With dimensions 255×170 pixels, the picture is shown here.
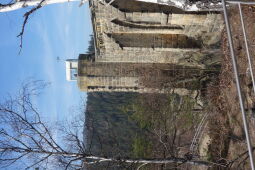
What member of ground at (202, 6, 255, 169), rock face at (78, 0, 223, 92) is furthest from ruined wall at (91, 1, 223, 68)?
ground at (202, 6, 255, 169)

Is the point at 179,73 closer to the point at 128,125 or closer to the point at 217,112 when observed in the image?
the point at 217,112

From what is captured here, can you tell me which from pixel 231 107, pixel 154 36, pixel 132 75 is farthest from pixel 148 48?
pixel 231 107

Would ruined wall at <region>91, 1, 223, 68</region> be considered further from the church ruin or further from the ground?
the ground

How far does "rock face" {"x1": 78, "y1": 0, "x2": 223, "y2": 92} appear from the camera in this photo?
1396 centimetres

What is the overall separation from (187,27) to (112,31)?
3639mm

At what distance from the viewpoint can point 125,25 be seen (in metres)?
15.1

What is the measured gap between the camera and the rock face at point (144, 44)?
13961mm

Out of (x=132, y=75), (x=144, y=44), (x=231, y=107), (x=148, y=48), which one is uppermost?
(x=144, y=44)

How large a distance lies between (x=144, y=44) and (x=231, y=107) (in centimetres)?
557

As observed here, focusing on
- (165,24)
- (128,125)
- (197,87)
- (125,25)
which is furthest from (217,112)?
(128,125)

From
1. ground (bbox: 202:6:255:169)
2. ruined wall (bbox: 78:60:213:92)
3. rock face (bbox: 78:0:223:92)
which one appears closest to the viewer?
ground (bbox: 202:6:255:169)

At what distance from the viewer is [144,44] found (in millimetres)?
16609

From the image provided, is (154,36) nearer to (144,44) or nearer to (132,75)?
(144,44)

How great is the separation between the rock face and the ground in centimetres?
155
